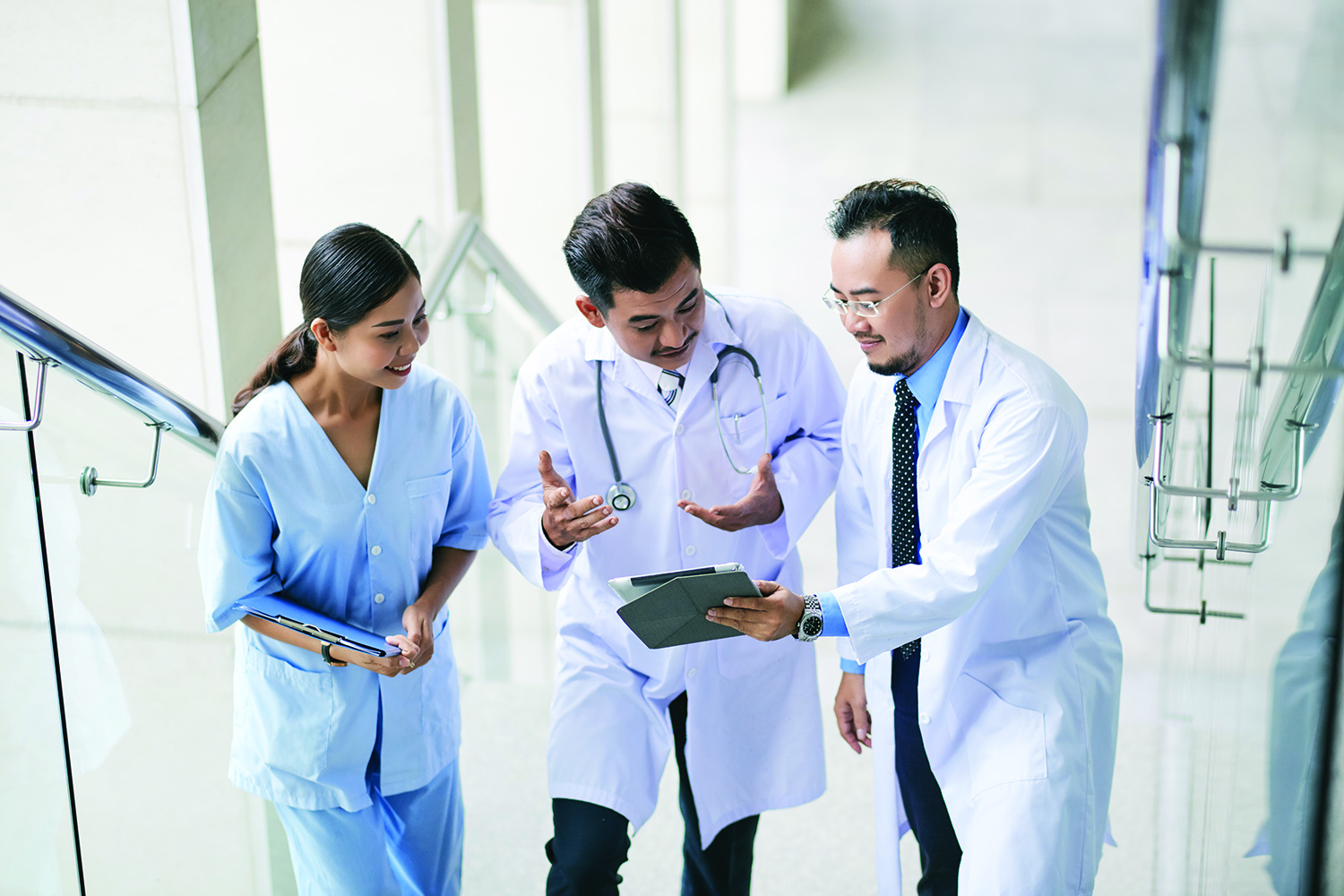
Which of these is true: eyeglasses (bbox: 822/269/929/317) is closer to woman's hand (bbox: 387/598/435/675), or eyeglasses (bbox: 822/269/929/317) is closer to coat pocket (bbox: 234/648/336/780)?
woman's hand (bbox: 387/598/435/675)

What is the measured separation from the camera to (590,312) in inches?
83.7

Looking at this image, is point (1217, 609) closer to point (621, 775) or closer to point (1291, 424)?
point (1291, 424)

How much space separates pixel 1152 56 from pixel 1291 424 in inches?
23.1

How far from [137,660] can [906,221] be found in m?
1.54

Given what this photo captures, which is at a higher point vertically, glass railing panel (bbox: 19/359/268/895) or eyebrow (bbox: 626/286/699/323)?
eyebrow (bbox: 626/286/699/323)

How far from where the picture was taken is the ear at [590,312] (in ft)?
6.92

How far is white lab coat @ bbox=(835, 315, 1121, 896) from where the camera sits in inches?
70.9

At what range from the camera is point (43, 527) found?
6.06ft

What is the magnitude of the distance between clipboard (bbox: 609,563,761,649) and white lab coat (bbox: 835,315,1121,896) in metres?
0.20

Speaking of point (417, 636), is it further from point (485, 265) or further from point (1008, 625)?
point (485, 265)

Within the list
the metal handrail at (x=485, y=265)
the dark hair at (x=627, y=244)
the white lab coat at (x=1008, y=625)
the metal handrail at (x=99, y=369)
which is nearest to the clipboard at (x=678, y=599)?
the white lab coat at (x=1008, y=625)

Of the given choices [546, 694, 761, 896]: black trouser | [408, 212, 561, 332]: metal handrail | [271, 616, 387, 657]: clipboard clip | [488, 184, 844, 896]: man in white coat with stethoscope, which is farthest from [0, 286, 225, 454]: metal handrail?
[546, 694, 761, 896]: black trouser

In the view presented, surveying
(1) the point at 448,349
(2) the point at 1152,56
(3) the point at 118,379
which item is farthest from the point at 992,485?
(1) the point at 448,349

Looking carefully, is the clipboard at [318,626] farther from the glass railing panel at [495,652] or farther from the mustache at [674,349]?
the glass railing panel at [495,652]
